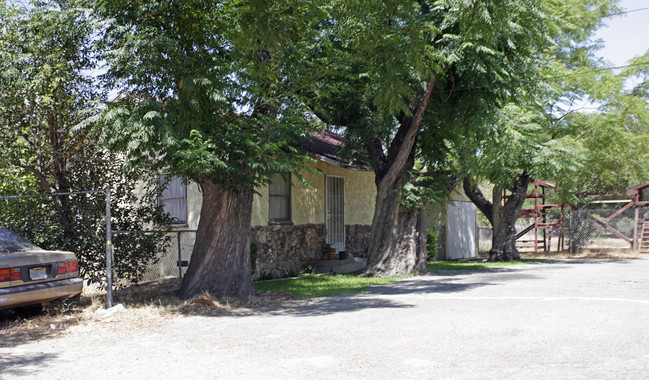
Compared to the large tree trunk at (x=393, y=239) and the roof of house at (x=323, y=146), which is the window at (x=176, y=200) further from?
the large tree trunk at (x=393, y=239)

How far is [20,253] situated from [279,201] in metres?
8.77

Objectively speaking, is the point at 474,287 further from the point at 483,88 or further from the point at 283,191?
the point at 283,191

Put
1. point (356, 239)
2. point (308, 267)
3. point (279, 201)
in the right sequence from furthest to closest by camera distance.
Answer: point (356, 239)
point (308, 267)
point (279, 201)

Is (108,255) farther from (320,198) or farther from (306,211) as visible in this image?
(320,198)

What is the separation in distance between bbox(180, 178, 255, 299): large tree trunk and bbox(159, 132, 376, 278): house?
307cm

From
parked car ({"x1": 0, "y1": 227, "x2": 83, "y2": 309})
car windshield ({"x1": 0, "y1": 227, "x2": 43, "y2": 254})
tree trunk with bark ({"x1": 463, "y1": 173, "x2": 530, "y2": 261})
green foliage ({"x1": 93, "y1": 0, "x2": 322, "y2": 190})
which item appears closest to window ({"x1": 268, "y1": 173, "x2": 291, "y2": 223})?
green foliage ({"x1": 93, "y1": 0, "x2": 322, "y2": 190})

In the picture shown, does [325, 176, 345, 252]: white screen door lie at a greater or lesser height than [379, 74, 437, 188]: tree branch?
lesser

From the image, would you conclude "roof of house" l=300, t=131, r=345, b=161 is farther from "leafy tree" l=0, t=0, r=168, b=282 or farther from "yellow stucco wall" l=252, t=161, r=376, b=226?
"leafy tree" l=0, t=0, r=168, b=282

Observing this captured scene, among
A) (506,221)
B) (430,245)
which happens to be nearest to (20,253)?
(430,245)

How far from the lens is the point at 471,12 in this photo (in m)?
9.87

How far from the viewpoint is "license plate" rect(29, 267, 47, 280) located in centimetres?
840

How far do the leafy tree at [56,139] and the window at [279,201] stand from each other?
5017mm

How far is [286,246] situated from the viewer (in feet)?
53.7

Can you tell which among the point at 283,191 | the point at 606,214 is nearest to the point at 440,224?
the point at 606,214
